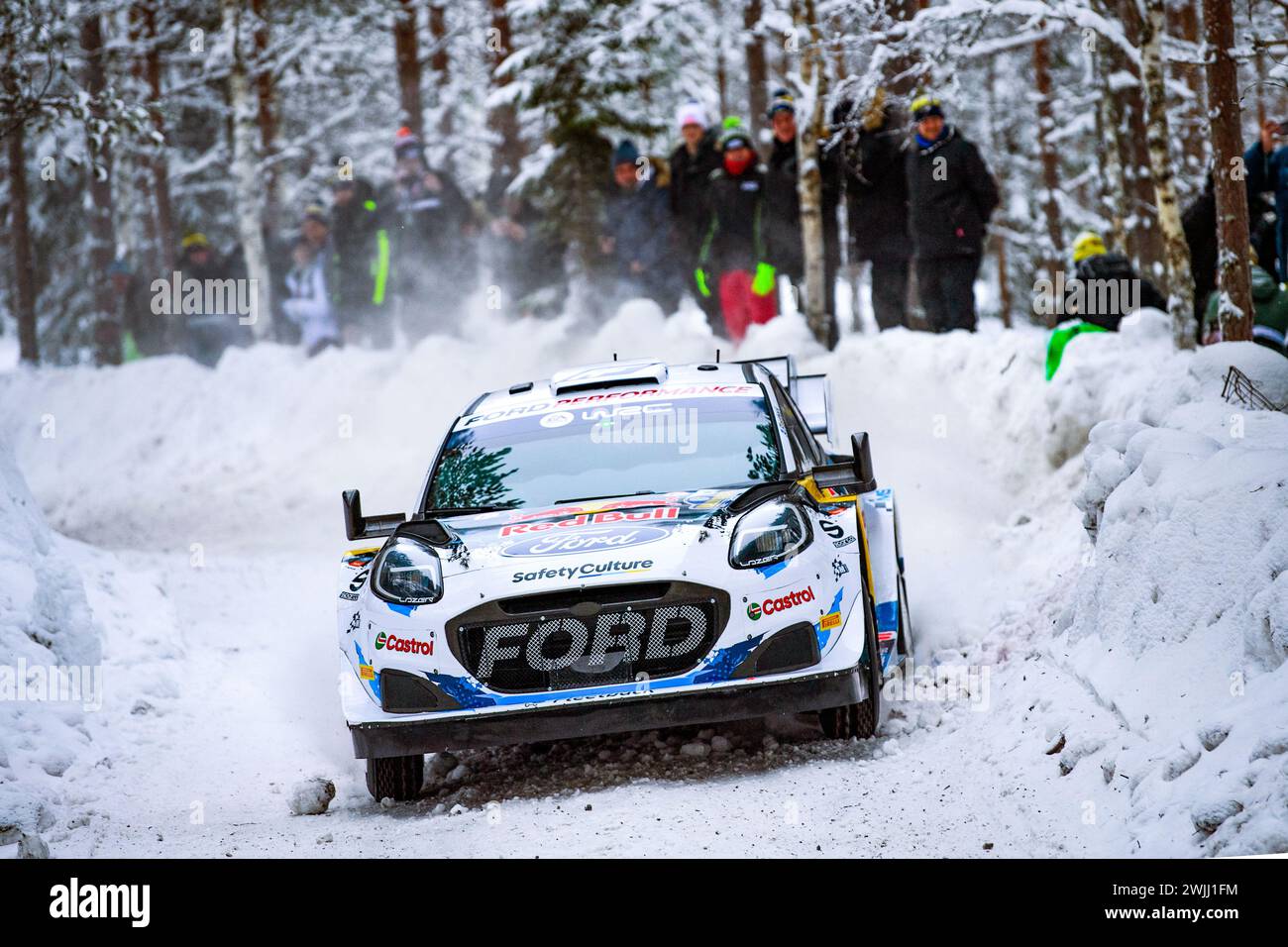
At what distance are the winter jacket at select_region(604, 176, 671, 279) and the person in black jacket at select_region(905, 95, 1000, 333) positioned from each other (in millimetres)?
4249

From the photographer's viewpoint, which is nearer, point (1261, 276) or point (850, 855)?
point (850, 855)

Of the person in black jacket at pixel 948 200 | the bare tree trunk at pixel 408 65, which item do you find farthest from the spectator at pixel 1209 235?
the bare tree trunk at pixel 408 65

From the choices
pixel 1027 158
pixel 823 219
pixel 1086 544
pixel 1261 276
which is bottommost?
pixel 1086 544

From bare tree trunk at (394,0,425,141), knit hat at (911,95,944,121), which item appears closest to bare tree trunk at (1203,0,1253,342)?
knit hat at (911,95,944,121)

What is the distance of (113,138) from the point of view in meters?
14.3

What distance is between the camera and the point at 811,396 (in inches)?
364

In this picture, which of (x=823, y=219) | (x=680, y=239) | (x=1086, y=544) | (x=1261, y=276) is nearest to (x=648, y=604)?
(x=1086, y=544)

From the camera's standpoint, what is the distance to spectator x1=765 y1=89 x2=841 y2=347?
1664 cm

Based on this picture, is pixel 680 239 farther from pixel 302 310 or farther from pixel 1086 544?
pixel 1086 544

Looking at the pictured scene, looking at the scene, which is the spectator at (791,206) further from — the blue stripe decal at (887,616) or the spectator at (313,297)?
the blue stripe decal at (887,616)

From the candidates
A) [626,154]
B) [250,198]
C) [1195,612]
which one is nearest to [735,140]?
[626,154]

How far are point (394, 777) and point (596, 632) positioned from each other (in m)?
1.19

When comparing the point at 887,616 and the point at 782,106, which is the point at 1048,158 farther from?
the point at 887,616
